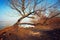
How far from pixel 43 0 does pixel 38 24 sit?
0.51 meters

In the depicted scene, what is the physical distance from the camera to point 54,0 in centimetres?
283

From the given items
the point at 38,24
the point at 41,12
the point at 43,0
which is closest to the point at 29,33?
the point at 38,24

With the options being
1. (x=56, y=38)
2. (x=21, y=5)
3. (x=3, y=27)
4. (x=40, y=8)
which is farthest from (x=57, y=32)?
(x=3, y=27)

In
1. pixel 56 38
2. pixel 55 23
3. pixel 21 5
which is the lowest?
pixel 56 38

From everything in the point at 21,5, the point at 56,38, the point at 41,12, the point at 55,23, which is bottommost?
the point at 56,38

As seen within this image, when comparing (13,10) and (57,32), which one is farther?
(13,10)

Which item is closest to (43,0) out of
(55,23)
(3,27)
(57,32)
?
(55,23)

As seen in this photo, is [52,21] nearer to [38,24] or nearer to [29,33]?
[38,24]

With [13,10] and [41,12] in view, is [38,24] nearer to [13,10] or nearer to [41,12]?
[41,12]

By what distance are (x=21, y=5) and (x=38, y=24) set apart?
1.77 feet

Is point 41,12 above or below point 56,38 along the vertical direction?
above

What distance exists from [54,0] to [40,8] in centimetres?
33

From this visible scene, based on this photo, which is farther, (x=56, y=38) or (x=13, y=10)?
(x=13, y=10)

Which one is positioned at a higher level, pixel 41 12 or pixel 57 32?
pixel 41 12
